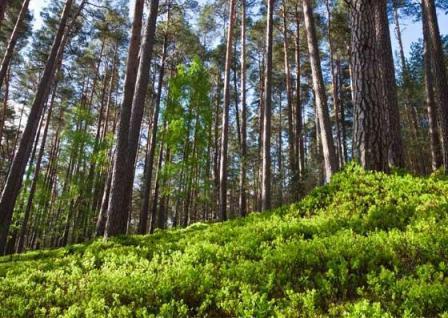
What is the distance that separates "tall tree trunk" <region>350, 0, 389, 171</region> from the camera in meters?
7.17

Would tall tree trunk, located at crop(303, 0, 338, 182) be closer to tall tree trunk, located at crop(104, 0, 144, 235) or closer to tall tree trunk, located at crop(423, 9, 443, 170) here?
tall tree trunk, located at crop(104, 0, 144, 235)

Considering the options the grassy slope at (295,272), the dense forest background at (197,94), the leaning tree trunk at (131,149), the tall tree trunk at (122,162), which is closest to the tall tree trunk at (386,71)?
the dense forest background at (197,94)

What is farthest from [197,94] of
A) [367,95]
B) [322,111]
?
[367,95]

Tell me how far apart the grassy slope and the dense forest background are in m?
1.92

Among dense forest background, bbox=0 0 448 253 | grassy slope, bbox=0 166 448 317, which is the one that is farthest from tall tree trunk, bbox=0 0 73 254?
grassy slope, bbox=0 166 448 317

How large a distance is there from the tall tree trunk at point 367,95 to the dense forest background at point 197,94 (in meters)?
0.02

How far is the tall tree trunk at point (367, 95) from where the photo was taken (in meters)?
7.17

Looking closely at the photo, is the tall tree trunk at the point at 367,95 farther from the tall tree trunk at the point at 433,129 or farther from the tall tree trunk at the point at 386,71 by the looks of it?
the tall tree trunk at the point at 433,129

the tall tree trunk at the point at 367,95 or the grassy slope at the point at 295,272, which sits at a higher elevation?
the tall tree trunk at the point at 367,95

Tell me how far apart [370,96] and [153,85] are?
904 inches

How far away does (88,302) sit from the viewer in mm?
4199

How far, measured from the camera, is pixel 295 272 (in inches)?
170

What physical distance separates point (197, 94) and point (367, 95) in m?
14.4

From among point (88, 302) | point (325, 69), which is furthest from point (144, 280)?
point (325, 69)
